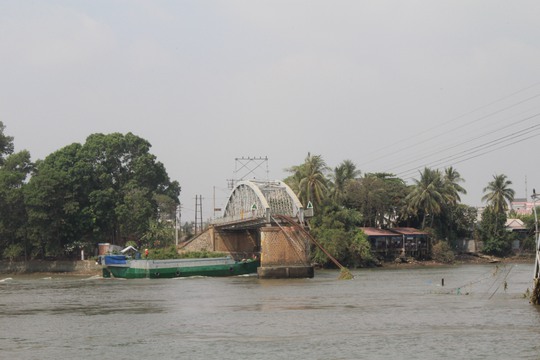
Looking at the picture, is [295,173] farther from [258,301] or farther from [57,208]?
[258,301]

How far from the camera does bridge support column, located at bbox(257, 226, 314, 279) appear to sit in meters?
70.8

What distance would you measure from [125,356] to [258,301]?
20.0 metres

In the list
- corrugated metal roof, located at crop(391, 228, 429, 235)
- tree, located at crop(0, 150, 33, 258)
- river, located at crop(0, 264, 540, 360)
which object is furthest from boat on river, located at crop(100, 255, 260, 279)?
corrugated metal roof, located at crop(391, 228, 429, 235)

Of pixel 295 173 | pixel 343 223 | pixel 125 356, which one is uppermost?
pixel 295 173

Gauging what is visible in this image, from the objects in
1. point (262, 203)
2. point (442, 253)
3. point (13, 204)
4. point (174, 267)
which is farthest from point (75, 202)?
point (442, 253)

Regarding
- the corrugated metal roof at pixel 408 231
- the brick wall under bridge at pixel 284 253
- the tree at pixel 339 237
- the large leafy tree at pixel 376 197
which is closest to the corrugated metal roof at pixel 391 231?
the corrugated metal roof at pixel 408 231

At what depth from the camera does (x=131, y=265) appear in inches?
3088

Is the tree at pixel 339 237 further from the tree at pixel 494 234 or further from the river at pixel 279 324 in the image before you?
the river at pixel 279 324

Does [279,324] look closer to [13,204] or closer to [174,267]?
[174,267]

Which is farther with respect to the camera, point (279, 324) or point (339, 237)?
point (339, 237)

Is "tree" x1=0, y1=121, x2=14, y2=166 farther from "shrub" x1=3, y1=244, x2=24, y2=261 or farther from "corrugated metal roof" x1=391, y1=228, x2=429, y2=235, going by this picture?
"corrugated metal roof" x1=391, y1=228, x2=429, y2=235

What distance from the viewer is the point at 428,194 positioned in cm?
10338

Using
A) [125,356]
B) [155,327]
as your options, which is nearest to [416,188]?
[155,327]

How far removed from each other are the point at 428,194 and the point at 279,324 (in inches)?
2824
